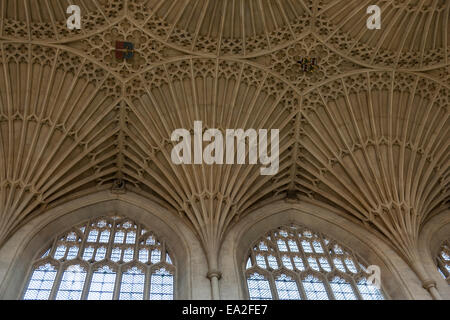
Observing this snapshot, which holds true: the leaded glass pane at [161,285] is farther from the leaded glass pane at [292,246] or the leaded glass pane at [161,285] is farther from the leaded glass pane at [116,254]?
the leaded glass pane at [292,246]

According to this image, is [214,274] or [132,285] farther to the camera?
[132,285]

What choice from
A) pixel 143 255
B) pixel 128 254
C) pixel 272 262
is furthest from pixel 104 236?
pixel 272 262

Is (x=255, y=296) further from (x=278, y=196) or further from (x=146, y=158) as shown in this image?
(x=146, y=158)

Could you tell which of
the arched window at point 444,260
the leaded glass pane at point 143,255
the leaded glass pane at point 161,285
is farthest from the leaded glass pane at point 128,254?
the arched window at point 444,260

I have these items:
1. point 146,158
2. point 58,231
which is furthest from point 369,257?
point 58,231

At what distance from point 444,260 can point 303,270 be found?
4480mm

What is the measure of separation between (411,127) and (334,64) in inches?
127

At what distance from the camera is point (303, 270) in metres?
14.0

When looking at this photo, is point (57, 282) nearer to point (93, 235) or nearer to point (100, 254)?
point (100, 254)

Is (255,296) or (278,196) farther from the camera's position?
(278,196)

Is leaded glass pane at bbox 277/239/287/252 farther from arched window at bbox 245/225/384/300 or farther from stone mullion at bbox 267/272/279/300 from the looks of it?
stone mullion at bbox 267/272/279/300

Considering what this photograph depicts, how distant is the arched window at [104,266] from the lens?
12531 millimetres

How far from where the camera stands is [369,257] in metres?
14.8

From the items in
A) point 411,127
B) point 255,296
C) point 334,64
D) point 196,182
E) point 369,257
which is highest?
point 334,64
